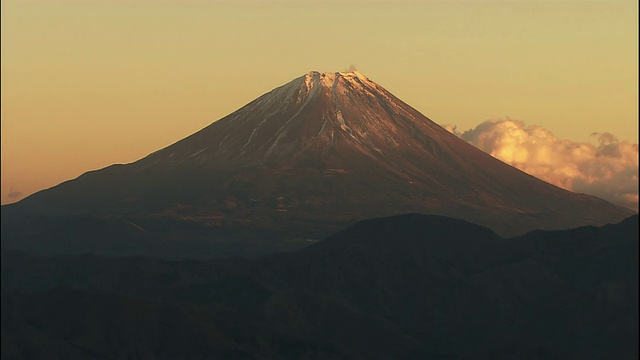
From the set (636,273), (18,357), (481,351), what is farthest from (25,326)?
(636,273)

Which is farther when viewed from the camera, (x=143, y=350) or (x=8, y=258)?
(x=143, y=350)

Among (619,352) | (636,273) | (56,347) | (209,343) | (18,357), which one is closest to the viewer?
(636,273)

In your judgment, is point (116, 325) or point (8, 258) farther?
point (116, 325)

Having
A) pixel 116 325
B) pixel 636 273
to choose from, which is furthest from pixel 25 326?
pixel 636 273

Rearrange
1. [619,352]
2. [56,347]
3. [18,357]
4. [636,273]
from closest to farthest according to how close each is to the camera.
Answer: [636,273]
[619,352]
[18,357]
[56,347]

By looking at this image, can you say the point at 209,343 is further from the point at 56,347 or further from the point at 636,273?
the point at 636,273

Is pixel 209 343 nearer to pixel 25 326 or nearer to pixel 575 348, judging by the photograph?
pixel 25 326

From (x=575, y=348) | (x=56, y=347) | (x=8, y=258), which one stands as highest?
(x=8, y=258)

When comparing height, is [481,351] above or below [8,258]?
below

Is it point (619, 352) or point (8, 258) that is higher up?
point (8, 258)
